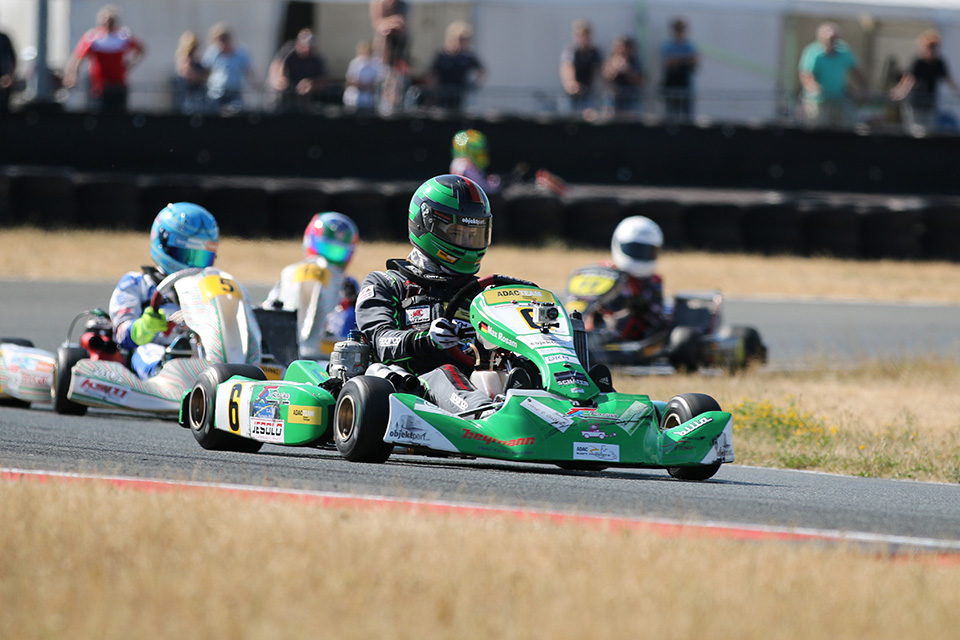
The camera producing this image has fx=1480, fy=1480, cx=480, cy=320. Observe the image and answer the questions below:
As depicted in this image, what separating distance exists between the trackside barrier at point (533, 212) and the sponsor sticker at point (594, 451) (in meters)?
11.0

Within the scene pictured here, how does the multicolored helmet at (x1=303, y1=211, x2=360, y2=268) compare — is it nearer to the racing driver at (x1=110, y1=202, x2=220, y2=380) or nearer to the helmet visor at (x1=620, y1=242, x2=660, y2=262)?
the racing driver at (x1=110, y1=202, x2=220, y2=380)

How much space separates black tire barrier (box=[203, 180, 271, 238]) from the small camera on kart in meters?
10.6

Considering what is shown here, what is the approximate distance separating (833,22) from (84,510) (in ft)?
56.2

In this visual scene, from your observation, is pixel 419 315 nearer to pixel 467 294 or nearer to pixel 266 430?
pixel 467 294

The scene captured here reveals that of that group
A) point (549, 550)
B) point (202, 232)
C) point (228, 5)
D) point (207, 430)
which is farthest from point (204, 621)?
point (228, 5)

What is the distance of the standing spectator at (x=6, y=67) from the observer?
16.8m

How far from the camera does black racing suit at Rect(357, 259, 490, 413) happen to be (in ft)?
19.8

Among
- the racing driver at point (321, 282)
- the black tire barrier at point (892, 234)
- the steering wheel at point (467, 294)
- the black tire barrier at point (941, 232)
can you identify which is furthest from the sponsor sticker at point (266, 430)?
the black tire barrier at point (941, 232)

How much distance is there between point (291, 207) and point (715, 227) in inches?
198

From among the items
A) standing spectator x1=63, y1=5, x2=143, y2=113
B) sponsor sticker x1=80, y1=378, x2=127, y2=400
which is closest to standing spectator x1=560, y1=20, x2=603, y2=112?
standing spectator x1=63, y1=5, x2=143, y2=113

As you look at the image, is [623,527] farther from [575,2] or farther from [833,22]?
[833,22]

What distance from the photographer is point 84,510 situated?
396 centimetres

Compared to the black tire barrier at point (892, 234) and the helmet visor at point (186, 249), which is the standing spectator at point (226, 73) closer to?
the black tire barrier at point (892, 234)

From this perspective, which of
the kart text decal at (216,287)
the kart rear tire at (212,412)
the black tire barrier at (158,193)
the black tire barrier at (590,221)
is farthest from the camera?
the black tire barrier at (590,221)
